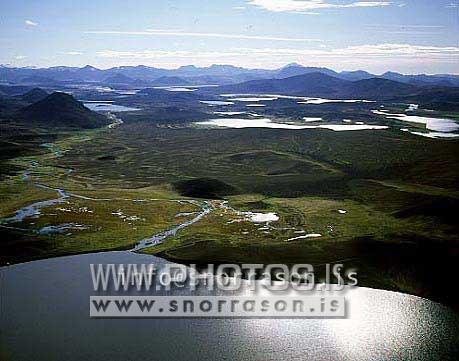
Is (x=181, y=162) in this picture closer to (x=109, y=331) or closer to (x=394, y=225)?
(x=394, y=225)

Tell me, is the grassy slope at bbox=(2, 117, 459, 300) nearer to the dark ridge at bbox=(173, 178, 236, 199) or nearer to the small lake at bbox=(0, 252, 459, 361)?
the dark ridge at bbox=(173, 178, 236, 199)

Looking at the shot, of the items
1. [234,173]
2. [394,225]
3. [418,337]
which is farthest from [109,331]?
[234,173]

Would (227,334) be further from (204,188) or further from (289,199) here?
(204,188)

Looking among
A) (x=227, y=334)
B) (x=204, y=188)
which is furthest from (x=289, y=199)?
(x=227, y=334)

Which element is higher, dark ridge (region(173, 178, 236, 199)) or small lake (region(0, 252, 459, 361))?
dark ridge (region(173, 178, 236, 199))

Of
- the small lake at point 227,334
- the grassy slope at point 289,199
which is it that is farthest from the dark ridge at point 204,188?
the small lake at point 227,334

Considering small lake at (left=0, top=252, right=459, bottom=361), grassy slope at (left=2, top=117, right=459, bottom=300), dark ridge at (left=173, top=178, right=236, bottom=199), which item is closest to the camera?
small lake at (left=0, top=252, right=459, bottom=361)

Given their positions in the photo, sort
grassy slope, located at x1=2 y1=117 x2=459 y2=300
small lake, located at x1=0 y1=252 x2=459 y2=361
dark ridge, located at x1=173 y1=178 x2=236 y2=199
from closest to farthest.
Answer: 1. small lake, located at x1=0 y1=252 x2=459 y2=361
2. grassy slope, located at x1=2 y1=117 x2=459 y2=300
3. dark ridge, located at x1=173 y1=178 x2=236 y2=199

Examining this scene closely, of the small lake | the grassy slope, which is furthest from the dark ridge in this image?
the small lake
